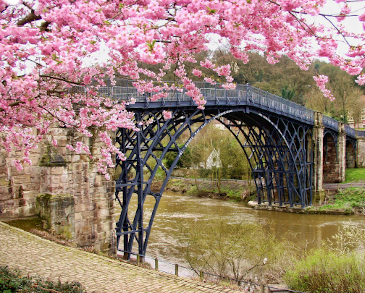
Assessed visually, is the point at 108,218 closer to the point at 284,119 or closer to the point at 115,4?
the point at 115,4

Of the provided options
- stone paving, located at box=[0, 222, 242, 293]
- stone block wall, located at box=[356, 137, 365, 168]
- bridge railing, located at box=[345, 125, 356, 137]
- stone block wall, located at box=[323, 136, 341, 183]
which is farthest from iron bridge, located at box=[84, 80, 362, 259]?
stone block wall, located at box=[323, 136, 341, 183]

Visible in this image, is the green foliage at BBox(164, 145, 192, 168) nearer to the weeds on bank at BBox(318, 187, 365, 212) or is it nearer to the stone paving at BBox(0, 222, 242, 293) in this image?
the weeds on bank at BBox(318, 187, 365, 212)

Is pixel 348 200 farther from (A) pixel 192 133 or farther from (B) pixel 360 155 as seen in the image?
(A) pixel 192 133

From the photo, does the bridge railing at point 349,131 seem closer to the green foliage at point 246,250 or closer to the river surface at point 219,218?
the river surface at point 219,218

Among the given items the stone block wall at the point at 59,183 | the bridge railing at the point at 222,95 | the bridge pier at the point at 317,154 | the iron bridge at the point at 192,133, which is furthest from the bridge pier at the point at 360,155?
the stone block wall at the point at 59,183

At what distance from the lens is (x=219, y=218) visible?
24469 mm

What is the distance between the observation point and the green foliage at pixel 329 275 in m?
10.7

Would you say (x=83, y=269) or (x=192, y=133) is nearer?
(x=83, y=269)

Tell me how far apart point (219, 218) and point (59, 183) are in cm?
1551

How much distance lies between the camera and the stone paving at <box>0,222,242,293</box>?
7.04 meters

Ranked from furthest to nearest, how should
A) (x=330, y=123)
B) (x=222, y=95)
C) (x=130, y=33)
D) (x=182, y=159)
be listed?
(x=182, y=159) < (x=330, y=123) < (x=222, y=95) < (x=130, y=33)

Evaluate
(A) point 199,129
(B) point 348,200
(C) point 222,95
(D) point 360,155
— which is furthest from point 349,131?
(A) point 199,129

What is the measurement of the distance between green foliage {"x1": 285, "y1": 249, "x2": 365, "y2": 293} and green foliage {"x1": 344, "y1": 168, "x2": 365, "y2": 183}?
29.7 m

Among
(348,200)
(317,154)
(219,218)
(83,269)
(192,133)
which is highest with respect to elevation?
(192,133)
